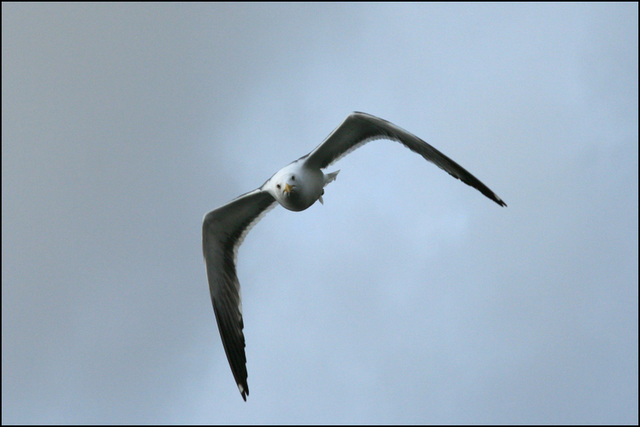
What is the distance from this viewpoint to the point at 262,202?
1566 centimetres

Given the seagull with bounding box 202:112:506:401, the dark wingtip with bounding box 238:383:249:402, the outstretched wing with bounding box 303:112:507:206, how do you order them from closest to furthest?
1. the outstretched wing with bounding box 303:112:507:206
2. the seagull with bounding box 202:112:506:401
3. the dark wingtip with bounding box 238:383:249:402

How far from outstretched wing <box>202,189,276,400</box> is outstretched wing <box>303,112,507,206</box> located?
194 cm

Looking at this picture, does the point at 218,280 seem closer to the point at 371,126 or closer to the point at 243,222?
the point at 243,222

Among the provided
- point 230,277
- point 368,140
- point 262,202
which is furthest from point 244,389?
point 368,140

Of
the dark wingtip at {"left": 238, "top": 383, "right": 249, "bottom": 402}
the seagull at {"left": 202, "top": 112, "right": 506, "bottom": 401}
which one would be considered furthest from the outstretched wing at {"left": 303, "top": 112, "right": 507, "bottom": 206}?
the dark wingtip at {"left": 238, "top": 383, "right": 249, "bottom": 402}

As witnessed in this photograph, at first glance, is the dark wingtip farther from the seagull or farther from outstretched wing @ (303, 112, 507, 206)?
outstretched wing @ (303, 112, 507, 206)

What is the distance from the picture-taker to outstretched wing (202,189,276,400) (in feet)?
51.6

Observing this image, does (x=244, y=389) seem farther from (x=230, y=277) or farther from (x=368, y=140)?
(x=368, y=140)

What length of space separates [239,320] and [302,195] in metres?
3.48

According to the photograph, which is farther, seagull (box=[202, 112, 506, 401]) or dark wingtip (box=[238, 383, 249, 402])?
dark wingtip (box=[238, 383, 249, 402])

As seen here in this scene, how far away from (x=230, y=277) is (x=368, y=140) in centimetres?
400

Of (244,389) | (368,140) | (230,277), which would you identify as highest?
(368,140)

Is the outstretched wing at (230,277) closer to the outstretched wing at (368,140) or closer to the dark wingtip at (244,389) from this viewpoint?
the dark wingtip at (244,389)

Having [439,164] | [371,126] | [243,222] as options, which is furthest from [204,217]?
[439,164]
